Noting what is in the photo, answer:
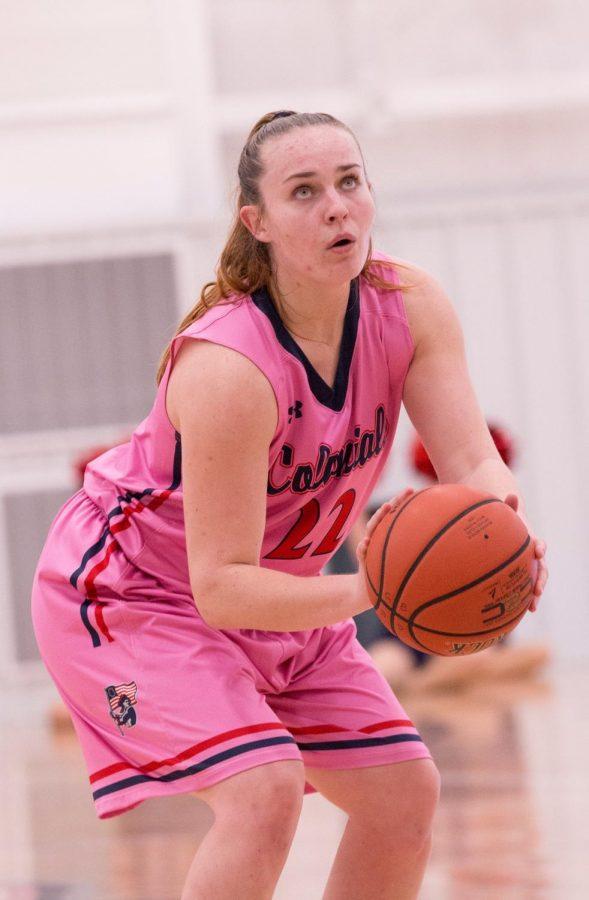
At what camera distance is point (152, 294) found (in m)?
8.20

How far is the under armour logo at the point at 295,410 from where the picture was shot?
2136 mm

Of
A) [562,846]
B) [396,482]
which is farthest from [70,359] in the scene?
[562,846]

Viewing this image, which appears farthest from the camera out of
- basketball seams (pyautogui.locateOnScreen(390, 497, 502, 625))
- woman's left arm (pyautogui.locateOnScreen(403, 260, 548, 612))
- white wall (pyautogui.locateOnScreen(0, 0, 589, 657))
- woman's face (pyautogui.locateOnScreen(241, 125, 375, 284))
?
white wall (pyautogui.locateOnScreen(0, 0, 589, 657))

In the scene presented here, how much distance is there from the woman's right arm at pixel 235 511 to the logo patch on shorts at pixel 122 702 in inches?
7.9

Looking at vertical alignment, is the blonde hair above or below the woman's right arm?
above

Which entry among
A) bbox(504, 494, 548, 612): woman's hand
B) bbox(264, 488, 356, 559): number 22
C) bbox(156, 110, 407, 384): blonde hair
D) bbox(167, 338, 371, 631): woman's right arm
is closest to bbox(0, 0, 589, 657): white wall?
bbox(264, 488, 356, 559): number 22

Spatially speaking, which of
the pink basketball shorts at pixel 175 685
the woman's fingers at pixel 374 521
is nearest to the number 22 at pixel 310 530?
the pink basketball shorts at pixel 175 685

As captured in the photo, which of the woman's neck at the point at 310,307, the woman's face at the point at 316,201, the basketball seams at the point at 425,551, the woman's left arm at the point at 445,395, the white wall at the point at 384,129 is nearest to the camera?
the basketball seams at the point at 425,551

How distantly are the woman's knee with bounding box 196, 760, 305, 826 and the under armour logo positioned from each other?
0.51 m

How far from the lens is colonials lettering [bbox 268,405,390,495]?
2178mm

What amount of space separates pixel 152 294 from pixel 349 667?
600cm

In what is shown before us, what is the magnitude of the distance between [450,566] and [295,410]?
0.35 m

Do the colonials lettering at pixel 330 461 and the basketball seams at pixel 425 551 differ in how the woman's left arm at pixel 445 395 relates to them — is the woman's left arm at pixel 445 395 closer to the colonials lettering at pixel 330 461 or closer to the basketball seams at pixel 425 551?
the colonials lettering at pixel 330 461

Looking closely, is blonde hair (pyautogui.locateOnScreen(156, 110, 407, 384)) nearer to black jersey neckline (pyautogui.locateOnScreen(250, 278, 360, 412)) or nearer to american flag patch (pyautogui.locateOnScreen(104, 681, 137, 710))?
black jersey neckline (pyautogui.locateOnScreen(250, 278, 360, 412))
